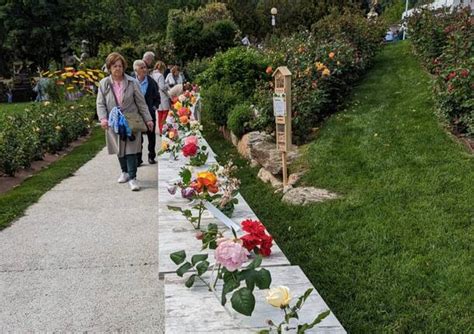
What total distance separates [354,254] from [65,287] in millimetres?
2191

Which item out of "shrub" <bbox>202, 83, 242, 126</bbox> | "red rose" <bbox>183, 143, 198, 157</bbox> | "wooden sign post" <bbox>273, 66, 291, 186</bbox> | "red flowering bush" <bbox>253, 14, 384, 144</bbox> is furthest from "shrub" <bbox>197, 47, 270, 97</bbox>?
"red rose" <bbox>183, 143, 198, 157</bbox>

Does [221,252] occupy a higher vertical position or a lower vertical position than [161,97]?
lower

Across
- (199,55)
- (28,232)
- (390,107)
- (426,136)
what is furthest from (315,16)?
(28,232)

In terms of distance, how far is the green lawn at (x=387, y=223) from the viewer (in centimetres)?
300

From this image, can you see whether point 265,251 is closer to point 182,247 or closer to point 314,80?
point 182,247

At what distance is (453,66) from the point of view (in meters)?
6.47

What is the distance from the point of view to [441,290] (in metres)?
3.09

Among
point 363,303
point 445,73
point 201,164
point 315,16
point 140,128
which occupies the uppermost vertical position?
point 315,16

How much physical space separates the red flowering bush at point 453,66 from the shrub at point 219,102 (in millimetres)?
3767

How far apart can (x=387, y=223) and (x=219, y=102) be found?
19.6 ft

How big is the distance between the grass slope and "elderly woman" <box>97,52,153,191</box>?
122cm

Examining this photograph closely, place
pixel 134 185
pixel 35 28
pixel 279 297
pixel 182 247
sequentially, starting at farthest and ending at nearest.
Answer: pixel 35 28 → pixel 134 185 → pixel 182 247 → pixel 279 297

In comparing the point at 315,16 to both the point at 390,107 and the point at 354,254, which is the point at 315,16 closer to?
the point at 390,107

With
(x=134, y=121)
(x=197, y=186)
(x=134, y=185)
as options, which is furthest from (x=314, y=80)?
(x=197, y=186)
